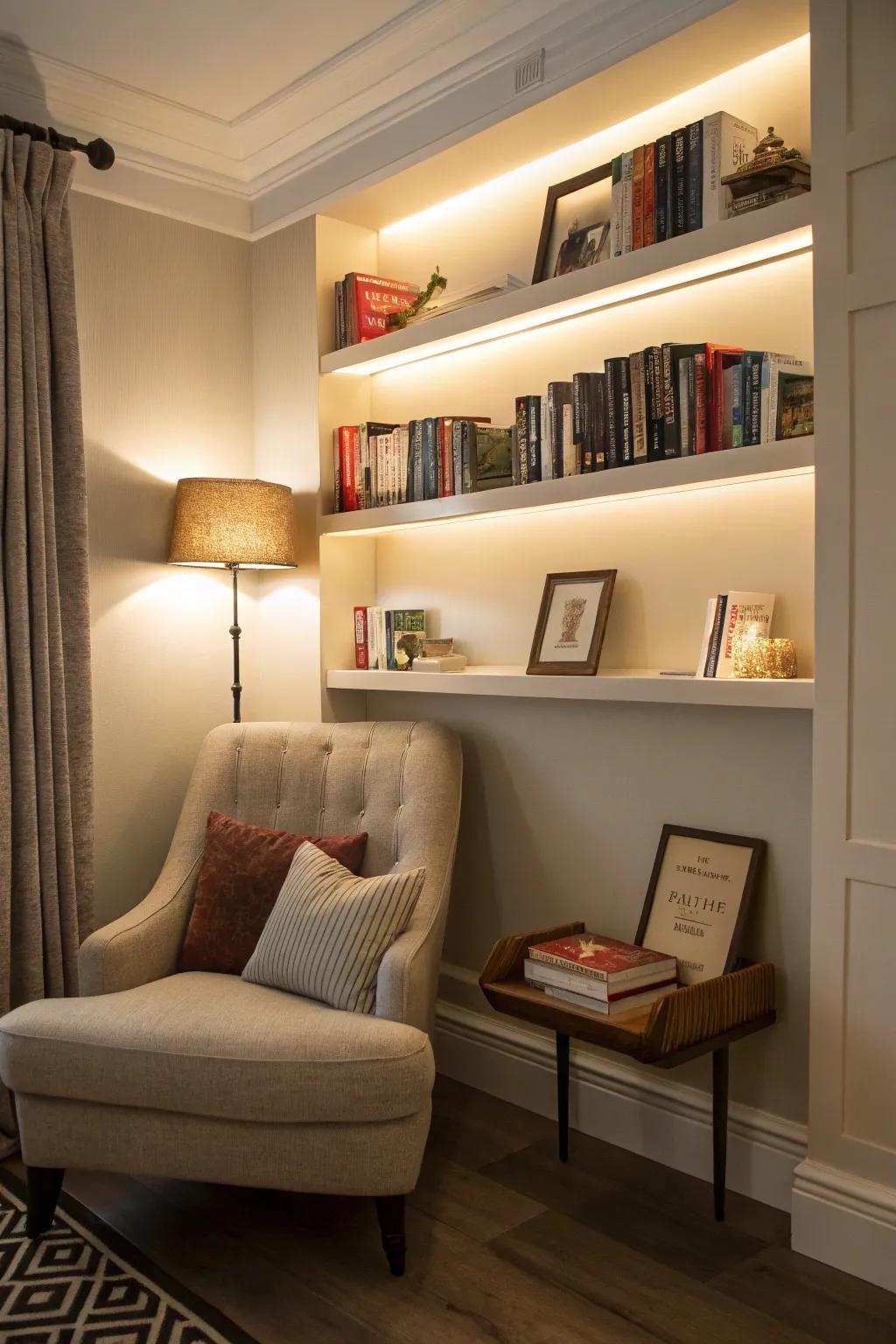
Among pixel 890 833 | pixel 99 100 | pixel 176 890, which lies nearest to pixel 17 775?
pixel 176 890

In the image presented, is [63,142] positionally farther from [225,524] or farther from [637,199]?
[637,199]

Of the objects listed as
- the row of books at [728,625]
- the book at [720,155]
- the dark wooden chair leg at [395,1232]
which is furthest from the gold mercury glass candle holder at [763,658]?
the dark wooden chair leg at [395,1232]

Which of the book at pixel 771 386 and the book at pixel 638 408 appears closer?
the book at pixel 771 386

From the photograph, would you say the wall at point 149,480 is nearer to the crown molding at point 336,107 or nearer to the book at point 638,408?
the crown molding at point 336,107

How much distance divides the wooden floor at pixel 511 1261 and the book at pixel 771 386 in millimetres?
1608

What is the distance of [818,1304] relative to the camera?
1.95 m

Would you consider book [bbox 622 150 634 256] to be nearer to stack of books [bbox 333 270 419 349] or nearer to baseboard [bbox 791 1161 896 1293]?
stack of books [bbox 333 270 419 349]

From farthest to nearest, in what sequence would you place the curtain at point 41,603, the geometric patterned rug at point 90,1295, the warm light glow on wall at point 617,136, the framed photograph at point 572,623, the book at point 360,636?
the book at point 360,636, the curtain at point 41,603, the framed photograph at point 572,623, the warm light glow on wall at point 617,136, the geometric patterned rug at point 90,1295

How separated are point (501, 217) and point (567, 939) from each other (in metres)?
1.95

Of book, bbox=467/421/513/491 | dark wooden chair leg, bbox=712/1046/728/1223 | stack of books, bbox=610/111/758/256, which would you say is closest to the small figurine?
book, bbox=467/421/513/491

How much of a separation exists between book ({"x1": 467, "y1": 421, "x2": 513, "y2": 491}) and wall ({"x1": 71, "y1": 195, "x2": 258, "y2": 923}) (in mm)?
1018

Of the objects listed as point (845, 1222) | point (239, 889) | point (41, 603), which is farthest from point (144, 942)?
point (845, 1222)

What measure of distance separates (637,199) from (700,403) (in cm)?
52

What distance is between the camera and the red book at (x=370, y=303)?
3.17 metres
